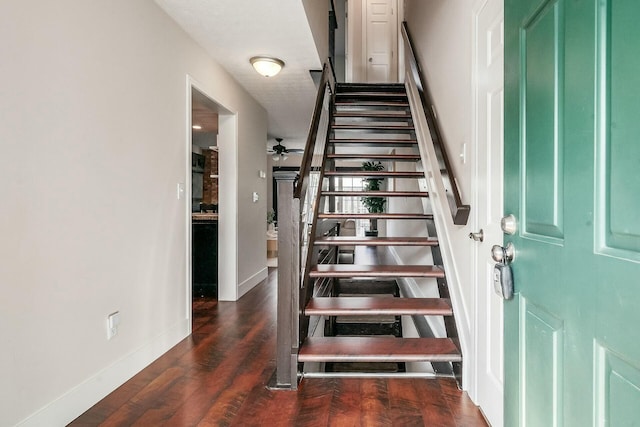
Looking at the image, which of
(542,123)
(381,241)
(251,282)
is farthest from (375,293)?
(542,123)

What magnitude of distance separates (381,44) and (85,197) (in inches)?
225

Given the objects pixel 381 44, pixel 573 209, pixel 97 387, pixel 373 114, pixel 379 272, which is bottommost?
pixel 97 387

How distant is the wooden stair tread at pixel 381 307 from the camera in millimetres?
2189

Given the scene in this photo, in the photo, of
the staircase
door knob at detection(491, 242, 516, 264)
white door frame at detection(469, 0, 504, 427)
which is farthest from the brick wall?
door knob at detection(491, 242, 516, 264)

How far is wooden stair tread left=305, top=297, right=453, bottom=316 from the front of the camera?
2189 millimetres

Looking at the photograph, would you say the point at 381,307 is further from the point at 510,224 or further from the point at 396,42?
the point at 396,42

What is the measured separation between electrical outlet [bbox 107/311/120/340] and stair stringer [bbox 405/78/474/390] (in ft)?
6.23

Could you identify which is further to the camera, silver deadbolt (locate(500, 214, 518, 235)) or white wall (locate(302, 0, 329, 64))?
white wall (locate(302, 0, 329, 64))

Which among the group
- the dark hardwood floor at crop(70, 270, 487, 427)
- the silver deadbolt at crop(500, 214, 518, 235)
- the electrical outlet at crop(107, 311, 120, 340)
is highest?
the silver deadbolt at crop(500, 214, 518, 235)

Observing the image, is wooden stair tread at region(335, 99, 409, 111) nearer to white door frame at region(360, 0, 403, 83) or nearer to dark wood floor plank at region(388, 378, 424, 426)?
white door frame at region(360, 0, 403, 83)

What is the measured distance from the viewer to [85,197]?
1.81 metres

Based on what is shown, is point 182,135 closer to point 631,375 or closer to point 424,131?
point 424,131

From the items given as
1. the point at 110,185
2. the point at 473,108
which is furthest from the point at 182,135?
the point at 473,108

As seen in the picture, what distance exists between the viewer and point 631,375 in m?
0.63
